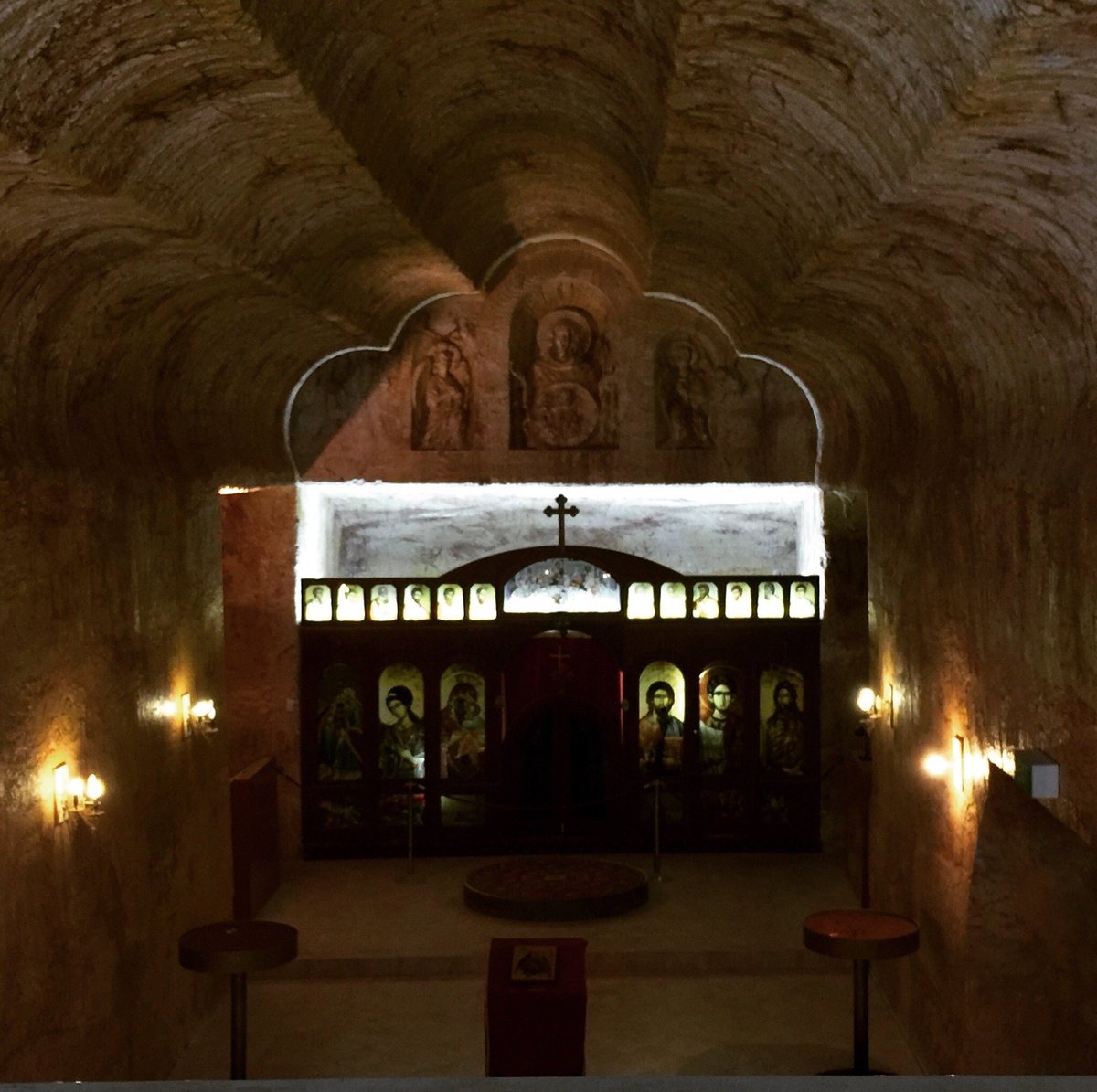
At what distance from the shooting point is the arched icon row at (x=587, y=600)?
50.0 ft

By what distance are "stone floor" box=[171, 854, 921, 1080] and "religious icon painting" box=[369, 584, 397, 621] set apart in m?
2.34

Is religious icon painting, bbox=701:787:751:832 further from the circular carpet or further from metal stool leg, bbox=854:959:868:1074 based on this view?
metal stool leg, bbox=854:959:868:1074

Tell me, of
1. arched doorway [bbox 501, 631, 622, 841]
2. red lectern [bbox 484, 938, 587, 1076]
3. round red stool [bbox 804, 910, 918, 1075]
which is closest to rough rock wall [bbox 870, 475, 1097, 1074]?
round red stool [bbox 804, 910, 918, 1075]

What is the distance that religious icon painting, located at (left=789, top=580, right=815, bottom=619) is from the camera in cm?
1523

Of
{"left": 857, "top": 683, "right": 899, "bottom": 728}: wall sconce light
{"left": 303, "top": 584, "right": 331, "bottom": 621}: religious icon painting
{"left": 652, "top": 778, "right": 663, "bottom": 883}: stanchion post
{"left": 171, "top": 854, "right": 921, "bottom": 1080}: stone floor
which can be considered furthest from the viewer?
{"left": 303, "top": 584, "right": 331, "bottom": 621}: religious icon painting

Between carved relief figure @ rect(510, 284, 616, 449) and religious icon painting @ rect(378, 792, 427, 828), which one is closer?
carved relief figure @ rect(510, 284, 616, 449)

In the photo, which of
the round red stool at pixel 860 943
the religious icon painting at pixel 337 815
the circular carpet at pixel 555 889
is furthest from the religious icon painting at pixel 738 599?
the round red stool at pixel 860 943

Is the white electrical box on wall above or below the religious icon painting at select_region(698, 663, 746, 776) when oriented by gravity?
above

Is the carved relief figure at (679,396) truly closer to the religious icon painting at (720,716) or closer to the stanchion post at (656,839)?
the religious icon painting at (720,716)

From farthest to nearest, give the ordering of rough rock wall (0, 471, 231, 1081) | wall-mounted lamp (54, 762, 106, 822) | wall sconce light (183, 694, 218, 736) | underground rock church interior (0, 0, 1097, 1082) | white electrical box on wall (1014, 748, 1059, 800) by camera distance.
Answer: wall sconce light (183, 694, 218, 736)
wall-mounted lamp (54, 762, 106, 822)
rough rock wall (0, 471, 231, 1081)
white electrical box on wall (1014, 748, 1059, 800)
underground rock church interior (0, 0, 1097, 1082)

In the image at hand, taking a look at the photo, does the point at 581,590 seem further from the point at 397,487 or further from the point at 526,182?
the point at 526,182

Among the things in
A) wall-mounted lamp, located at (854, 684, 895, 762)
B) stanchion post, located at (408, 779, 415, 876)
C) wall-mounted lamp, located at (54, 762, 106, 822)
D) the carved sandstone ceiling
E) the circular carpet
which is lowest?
the circular carpet

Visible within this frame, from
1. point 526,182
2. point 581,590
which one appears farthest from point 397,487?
point 526,182

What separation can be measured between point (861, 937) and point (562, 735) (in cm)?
634
